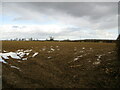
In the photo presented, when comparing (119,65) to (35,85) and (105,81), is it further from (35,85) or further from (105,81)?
(35,85)

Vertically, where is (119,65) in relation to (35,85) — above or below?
above

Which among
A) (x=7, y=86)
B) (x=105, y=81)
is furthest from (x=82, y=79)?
(x=7, y=86)

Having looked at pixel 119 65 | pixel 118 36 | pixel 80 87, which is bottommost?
pixel 80 87

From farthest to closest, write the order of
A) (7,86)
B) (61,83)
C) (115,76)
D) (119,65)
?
(119,65)
(115,76)
(61,83)
(7,86)

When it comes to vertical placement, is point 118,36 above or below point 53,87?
above

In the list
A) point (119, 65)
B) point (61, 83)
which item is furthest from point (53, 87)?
point (119, 65)

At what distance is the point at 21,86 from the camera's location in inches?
243

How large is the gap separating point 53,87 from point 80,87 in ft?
5.37

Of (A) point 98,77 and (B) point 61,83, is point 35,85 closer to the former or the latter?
(B) point 61,83

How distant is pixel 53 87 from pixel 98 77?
3595 millimetres

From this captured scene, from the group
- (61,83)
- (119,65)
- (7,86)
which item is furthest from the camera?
(119,65)

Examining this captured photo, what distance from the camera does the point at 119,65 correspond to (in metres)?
8.13

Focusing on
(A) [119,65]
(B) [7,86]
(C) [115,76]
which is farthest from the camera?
(A) [119,65]

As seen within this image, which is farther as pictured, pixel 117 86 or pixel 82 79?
pixel 82 79
